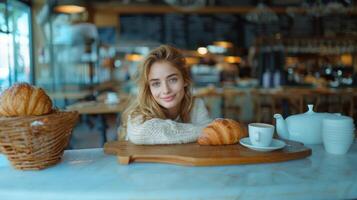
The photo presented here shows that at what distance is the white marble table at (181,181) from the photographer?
89 cm

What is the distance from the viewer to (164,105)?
146cm

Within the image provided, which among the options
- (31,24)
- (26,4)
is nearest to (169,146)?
(26,4)

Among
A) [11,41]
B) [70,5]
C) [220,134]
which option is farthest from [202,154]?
[70,5]

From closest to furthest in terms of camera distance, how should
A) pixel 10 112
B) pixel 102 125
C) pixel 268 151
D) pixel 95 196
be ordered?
pixel 95 196 → pixel 10 112 → pixel 268 151 → pixel 102 125

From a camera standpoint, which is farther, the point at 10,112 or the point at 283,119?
the point at 283,119

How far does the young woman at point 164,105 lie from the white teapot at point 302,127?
0.33 m

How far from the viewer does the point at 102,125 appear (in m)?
4.42

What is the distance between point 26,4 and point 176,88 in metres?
4.06

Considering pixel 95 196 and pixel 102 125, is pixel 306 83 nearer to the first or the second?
pixel 102 125

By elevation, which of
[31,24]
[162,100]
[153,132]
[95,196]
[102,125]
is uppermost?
[31,24]

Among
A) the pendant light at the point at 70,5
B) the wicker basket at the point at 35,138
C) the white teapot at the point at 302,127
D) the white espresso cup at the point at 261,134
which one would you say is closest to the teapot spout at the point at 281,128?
the white teapot at the point at 302,127

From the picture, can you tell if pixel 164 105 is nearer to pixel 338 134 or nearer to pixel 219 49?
pixel 338 134

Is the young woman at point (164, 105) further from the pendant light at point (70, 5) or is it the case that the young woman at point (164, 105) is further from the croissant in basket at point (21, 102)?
the pendant light at point (70, 5)

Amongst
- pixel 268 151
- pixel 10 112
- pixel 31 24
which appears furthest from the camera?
pixel 31 24
